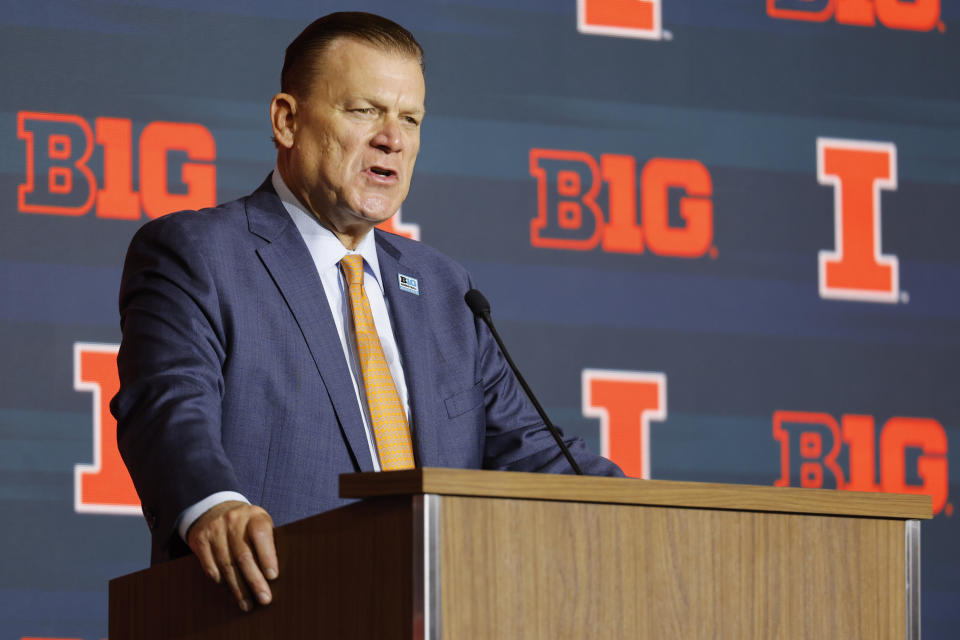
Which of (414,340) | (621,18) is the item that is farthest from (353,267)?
(621,18)

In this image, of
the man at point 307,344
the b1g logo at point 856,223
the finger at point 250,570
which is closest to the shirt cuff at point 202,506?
the man at point 307,344

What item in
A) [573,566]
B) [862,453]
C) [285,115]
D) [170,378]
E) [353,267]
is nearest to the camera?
[573,566]

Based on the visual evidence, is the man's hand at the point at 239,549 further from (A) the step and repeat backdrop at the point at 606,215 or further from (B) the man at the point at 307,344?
(A) the step and repeat backdrop at the point at 606,215

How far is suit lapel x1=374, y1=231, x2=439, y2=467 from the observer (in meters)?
1.94

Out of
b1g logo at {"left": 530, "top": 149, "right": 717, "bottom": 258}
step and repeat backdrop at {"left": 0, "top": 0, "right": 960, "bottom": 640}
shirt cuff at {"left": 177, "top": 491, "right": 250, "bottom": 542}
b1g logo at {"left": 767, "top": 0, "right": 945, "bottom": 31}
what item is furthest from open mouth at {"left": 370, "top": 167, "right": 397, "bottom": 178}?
b1g logo at {"left": 767, "top": 0, "right": 945, "bottom": 31}

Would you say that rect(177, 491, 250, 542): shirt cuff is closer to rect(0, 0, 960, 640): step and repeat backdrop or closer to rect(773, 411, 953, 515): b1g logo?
rect(0, 0, 960, 640): step and repeat backdrop

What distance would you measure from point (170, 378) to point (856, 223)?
226cm

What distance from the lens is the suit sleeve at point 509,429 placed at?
82.9 inches

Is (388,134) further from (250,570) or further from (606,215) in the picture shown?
(606,215)

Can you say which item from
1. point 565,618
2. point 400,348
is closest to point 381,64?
point 400,348

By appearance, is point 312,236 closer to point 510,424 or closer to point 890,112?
point 510,424

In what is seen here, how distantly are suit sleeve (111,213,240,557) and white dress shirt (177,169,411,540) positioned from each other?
8.0 inches

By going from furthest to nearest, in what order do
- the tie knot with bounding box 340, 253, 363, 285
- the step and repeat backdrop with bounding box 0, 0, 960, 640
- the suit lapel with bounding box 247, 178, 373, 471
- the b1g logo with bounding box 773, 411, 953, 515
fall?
the b1g logo with bounding box 773, 411, 953, 515 → the step and repeat backdrop with bounding box 0, 0, 960, 640 → the tie knot with bounding box 340, 253, 363, 285 → the suit lapel with bounding box 247, 178, 373, 471

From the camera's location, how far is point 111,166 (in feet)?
9.82
